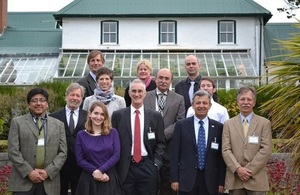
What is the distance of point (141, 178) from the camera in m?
7.07

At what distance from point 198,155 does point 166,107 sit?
0.98 meters

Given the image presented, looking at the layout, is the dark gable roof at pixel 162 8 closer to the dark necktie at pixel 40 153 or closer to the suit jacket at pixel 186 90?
the suit jacket at pixel 186 90

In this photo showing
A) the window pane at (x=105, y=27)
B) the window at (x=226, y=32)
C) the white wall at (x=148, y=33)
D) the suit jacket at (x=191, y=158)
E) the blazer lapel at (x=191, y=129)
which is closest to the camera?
the suit jacket at (x=191, y=158)

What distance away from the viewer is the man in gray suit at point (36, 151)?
22.7ft

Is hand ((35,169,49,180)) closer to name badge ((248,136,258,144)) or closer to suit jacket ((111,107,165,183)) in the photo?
suit jacket ((111,107,165,183))

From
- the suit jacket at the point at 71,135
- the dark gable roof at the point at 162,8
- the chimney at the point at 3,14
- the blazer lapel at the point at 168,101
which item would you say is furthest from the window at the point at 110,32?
the suit jacket at the point at 71,135

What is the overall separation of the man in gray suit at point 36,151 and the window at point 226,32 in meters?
24.4

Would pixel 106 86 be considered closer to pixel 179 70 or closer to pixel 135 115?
pixel 135 115

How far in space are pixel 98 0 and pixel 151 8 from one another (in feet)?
9.88

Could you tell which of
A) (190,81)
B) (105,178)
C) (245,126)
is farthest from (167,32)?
(105,178)

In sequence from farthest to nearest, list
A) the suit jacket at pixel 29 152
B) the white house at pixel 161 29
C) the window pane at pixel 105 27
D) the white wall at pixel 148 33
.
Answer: the window pane at pixel 105 27 → the white wall at pixel 148 33 → the white house at pixel 161 29 → the suit jacket at pixel 29 152

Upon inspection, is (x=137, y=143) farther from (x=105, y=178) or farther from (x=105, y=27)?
(x=105, y=27)

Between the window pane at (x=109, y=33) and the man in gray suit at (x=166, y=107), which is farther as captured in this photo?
the window pane at (x=109, y=33)

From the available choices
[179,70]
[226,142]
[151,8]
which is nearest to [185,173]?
[226,142]
